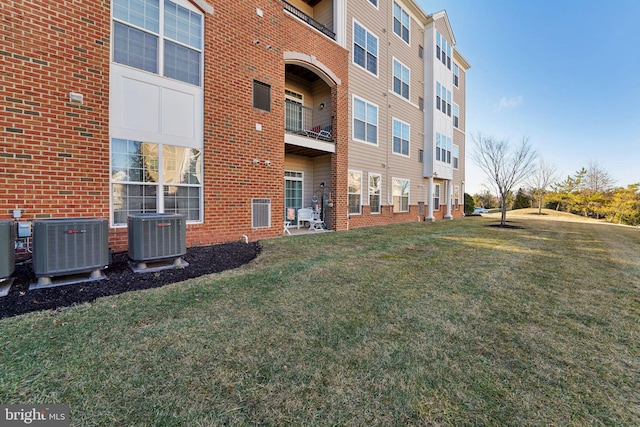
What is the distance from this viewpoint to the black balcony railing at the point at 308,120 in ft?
33.9

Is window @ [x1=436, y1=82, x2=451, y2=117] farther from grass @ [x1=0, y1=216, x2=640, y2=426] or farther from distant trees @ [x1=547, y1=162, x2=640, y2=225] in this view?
distant trees @ [x1=547, y1=162, x2=640, y2=225]

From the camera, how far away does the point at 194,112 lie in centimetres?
627

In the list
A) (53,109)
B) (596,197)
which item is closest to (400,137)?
(53,109)

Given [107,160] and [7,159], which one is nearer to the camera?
[7,159]

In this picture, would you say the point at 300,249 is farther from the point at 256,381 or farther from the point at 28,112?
the point at 28,112

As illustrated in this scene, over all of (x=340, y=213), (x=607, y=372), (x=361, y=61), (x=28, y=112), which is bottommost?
(x=607, y=372)

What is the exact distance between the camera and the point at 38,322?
263 centimetres

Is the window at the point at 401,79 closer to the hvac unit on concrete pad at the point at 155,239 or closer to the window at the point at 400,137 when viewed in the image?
the window at the point at 400,137

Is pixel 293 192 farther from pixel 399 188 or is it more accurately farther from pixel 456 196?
pixel 456 196

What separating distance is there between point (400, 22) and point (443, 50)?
5354mm

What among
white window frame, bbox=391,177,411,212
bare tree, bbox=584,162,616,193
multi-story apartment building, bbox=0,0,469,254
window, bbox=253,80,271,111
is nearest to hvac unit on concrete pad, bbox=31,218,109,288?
multi-story apartment building, bbox=0,0,469,254

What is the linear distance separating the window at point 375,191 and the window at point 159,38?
28.3 ft

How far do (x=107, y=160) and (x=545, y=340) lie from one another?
7.35 metres

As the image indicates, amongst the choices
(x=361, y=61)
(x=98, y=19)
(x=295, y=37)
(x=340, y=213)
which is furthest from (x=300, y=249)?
(x=361, y=61)
